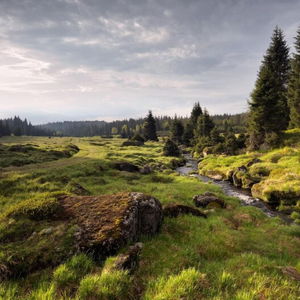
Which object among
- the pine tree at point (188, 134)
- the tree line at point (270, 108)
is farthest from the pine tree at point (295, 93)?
the pine tree at point (188, 134)

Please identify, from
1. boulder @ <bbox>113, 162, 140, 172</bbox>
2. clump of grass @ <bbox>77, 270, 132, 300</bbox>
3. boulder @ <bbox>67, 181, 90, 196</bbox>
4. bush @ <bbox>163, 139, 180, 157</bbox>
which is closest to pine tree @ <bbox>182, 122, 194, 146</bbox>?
bush @ <bbox>163, 139, 180, 157</bbox>

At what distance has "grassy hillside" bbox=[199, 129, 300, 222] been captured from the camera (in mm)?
18812

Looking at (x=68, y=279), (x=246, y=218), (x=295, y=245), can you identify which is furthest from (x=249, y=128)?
(x=68, y=279)

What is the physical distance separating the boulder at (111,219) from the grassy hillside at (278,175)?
567 inches

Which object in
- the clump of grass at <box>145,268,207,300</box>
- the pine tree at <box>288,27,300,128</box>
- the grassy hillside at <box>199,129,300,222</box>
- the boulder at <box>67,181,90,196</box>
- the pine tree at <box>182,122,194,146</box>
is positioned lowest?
the grassy hillside at <box>199,129,300,222</box>

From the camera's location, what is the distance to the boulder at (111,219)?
628 centimetres

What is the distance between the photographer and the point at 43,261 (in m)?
5.51

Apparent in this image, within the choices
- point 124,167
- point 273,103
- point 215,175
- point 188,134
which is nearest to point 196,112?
point 188,134

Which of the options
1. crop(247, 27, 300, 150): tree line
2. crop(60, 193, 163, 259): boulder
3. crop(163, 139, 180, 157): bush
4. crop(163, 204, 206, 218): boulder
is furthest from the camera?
crop(163, 139, 180, 157): bush

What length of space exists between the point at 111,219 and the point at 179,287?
137 inches

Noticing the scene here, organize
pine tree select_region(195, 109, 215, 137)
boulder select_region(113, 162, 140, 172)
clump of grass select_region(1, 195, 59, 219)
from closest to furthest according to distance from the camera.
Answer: clump of grass select_region(1, 195, 59, 219)
boulder select_region(113, 162, 140, 172)
pine tree select_region(195, 109, 215, 137)

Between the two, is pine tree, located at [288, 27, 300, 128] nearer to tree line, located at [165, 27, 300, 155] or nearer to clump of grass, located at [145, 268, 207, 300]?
tree line, located at [165, 27, 300, 155]

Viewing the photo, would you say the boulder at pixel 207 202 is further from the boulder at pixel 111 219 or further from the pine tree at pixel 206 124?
the pine tree at pixel 206 124

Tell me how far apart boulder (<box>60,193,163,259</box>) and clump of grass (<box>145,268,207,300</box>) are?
211cm
